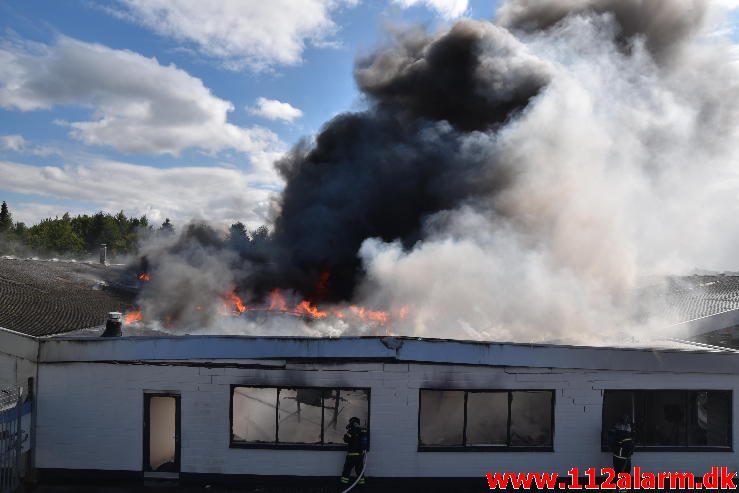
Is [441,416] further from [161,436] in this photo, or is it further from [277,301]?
[277,301]

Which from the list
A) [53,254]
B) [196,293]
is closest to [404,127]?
[196,293]

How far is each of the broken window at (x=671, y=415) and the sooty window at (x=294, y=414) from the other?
190 inches

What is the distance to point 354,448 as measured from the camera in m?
9.22

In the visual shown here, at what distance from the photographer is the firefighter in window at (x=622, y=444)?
9500 mm

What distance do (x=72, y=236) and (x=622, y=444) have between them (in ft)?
258

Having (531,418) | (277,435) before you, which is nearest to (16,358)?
(277,435)

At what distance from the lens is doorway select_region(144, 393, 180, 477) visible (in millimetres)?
9742

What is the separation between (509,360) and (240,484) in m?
5.39

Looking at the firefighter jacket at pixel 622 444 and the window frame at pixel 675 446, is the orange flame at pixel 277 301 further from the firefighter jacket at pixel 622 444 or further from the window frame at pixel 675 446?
the firefighter jacket at pixel 622 444

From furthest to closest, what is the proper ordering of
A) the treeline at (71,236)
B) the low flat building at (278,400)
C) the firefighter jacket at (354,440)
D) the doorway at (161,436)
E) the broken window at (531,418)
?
1. the treeline at (71,236)
2. the broken window at (531,418)
3. the doorway at (161,436)
4. the low flat building at (278,400)
5. the firefighter jacket at (354,440)

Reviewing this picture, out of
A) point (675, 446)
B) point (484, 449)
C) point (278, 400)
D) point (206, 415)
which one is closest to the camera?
point (206, 415)

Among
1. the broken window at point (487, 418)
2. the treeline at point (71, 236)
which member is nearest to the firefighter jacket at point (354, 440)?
→ the broken window at point (487, 418)

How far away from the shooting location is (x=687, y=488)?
33.1 ft

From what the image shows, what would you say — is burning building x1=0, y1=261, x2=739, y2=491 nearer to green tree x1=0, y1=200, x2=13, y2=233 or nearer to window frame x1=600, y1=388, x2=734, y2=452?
window frame x1=600, y1=388, x2=734, y2=452
